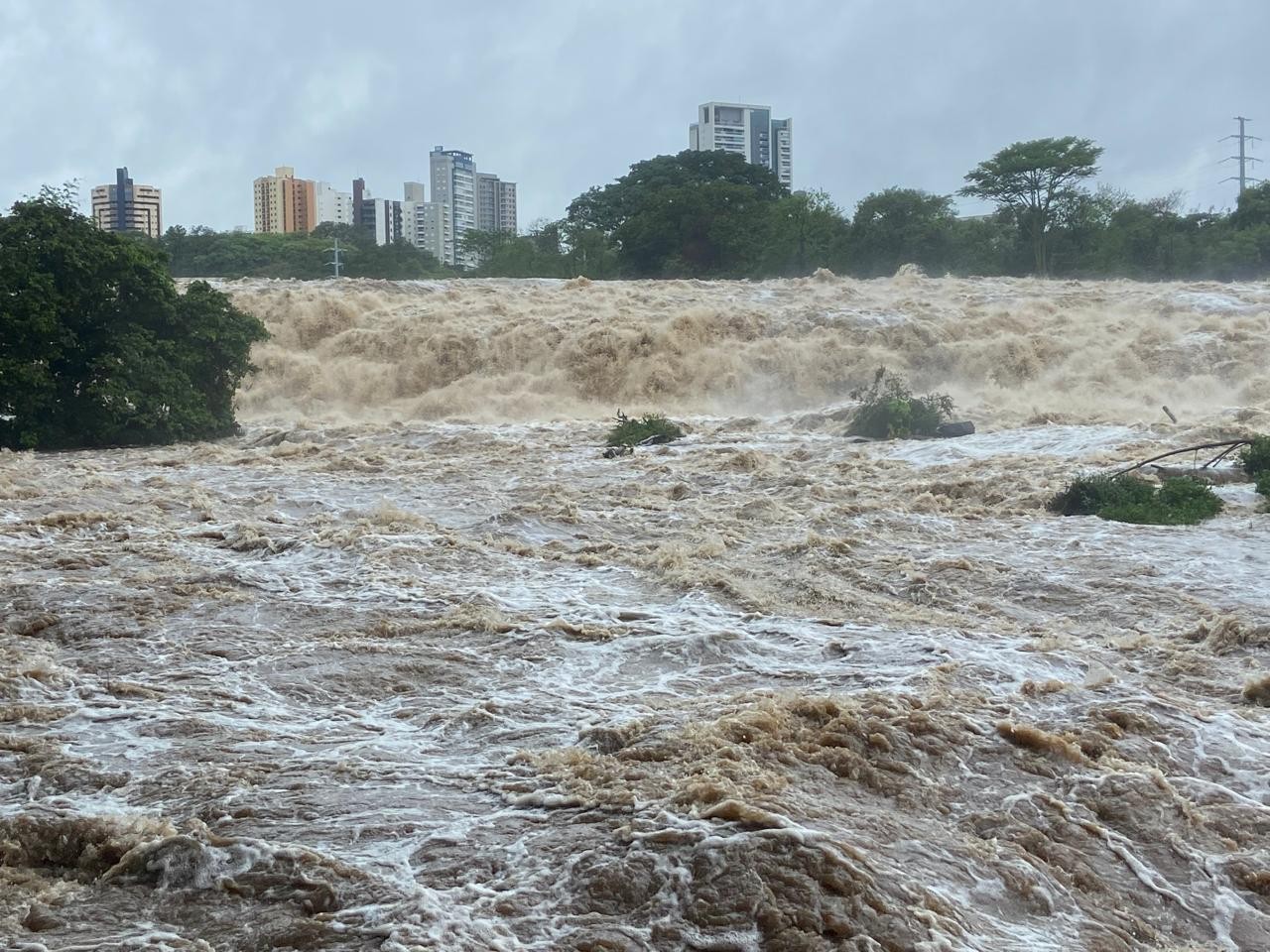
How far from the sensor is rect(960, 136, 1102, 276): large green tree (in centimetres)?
3909

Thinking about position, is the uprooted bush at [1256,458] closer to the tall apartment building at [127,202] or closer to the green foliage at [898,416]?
the green foliage at [898,416]

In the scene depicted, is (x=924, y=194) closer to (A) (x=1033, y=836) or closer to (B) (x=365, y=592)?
(B) (x=365, y=592)

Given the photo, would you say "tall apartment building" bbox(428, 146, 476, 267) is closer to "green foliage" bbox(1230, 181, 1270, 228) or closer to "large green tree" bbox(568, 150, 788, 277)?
"large green tree" bbox(568, 150, 788, 277)

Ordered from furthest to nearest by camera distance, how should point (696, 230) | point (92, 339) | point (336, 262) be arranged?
point (696, 230) < point (336, 262) < point (92, 339)

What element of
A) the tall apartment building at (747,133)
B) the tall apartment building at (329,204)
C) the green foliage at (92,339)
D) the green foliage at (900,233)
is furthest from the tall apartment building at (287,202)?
the green foliage at (92,339)

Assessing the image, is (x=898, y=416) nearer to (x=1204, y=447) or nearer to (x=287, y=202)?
(x=1204, y=447)

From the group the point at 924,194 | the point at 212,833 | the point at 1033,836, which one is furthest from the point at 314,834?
the point at 924,194

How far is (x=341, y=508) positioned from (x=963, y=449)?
21.8 ft

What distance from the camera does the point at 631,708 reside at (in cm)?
540

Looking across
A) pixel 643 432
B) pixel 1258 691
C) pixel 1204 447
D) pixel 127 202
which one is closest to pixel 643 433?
pixel 643 432

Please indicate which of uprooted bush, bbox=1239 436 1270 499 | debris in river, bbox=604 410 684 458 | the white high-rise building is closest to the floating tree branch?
uprooted bush, bbox=1239 436 1270 499

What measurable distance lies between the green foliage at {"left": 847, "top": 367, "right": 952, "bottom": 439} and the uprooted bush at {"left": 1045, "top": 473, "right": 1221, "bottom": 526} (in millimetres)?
4464

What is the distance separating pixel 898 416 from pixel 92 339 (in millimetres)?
9680

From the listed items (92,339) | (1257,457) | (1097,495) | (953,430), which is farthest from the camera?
(92,339)
